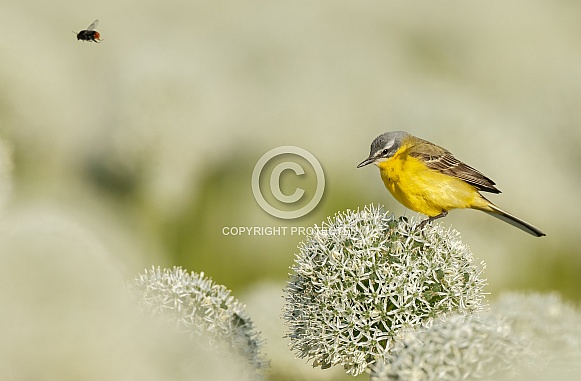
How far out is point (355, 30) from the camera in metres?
7.98

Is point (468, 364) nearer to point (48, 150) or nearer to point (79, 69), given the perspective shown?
point (48, 150)

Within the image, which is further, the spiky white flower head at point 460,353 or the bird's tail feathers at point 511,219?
the bird's tail feathers at point 511,219

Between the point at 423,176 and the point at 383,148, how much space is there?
0.25m

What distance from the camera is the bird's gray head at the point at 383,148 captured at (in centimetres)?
321

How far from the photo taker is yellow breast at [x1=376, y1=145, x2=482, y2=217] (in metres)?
3.29

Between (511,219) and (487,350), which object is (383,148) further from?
(487,350)

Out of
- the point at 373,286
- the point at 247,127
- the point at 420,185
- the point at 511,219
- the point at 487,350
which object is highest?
the point at 247,127

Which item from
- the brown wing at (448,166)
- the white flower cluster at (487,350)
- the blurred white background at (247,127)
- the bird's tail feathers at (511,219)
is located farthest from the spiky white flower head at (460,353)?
the blurred white background at (247,127)

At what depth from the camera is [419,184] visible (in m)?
3.31

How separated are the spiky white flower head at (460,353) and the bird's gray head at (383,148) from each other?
1337 mm

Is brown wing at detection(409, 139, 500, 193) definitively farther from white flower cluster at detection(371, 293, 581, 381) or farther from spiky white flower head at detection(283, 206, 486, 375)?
white flower cluster at detection(371, 293, 581, 381)

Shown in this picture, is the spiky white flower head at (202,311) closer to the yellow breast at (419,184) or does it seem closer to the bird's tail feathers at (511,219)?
the yellow breast at (419,184)

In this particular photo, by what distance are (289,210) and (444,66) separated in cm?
356

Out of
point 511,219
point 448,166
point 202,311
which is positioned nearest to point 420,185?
point 448,166
